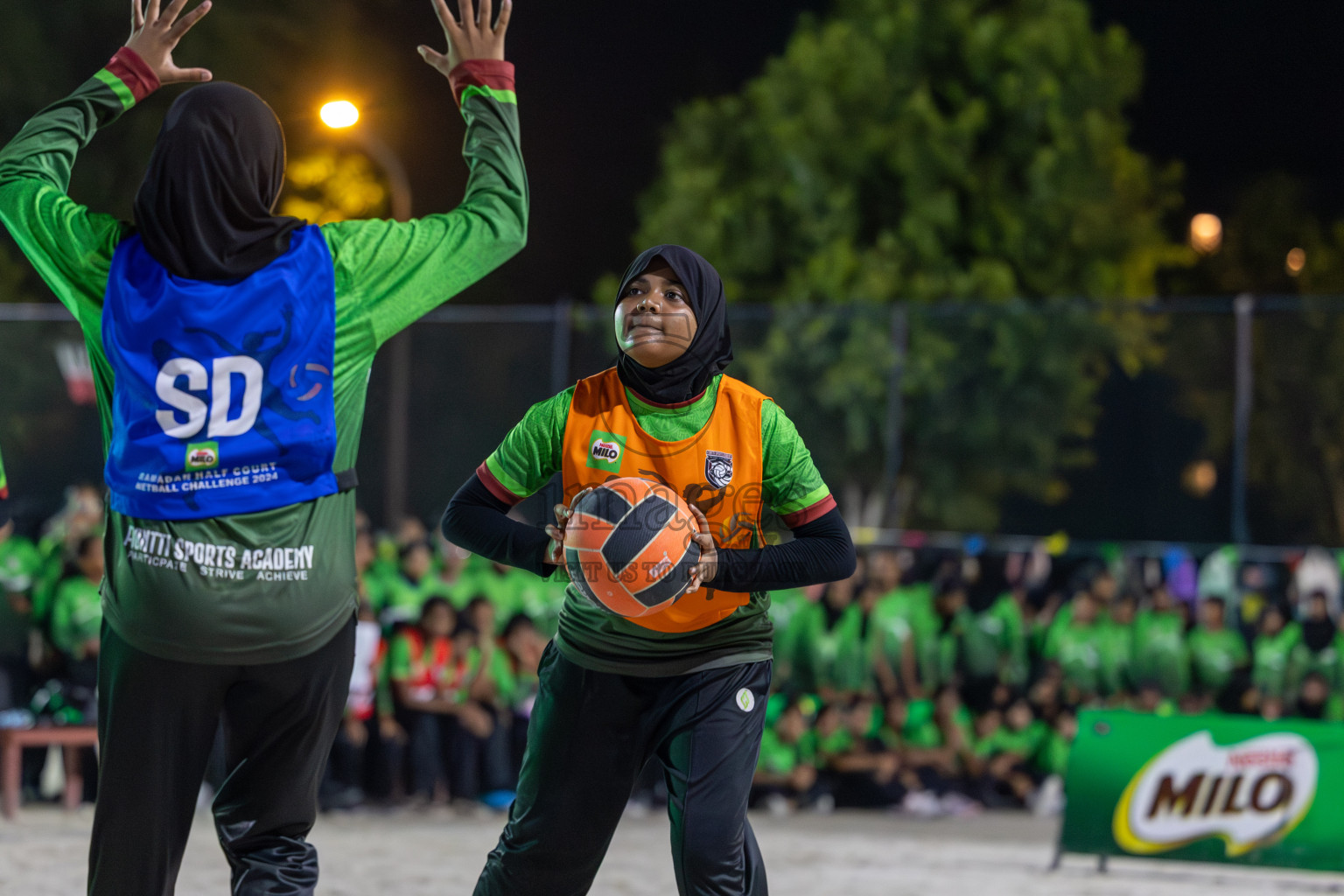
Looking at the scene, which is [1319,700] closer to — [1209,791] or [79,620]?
[1209,791]

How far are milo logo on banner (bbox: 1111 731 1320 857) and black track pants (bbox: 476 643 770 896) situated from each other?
4.47m

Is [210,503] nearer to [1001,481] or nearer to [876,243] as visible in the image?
[1001,481]

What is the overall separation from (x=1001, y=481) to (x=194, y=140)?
1100 centimetres

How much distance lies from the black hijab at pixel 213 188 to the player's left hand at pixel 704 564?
118cm

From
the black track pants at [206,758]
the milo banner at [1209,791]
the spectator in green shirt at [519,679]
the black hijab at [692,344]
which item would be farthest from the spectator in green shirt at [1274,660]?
the black track pants at [206,758]

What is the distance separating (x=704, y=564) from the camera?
138 inches

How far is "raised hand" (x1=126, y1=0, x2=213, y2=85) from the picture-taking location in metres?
3.31

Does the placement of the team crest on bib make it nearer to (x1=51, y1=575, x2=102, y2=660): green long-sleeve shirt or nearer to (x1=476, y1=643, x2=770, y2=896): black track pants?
(x1=476, y1=643, x2=770, y2=896): black track pants

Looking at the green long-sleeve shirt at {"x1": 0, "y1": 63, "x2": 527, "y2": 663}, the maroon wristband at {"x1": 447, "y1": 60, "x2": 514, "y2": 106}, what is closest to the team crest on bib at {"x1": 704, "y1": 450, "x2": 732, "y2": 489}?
the green long-sleeve shirt at {"x1": 0, "y1": 63, "x2": 527, "y2": 663}

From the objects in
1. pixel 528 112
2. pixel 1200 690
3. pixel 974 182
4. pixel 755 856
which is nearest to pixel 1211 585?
pixel 1200 690

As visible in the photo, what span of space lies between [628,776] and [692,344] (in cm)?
108

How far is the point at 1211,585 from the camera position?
9.91 meters

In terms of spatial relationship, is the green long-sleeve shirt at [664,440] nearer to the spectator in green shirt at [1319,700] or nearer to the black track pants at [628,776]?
the black track pants at [628,776]

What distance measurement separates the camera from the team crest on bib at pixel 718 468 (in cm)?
372
